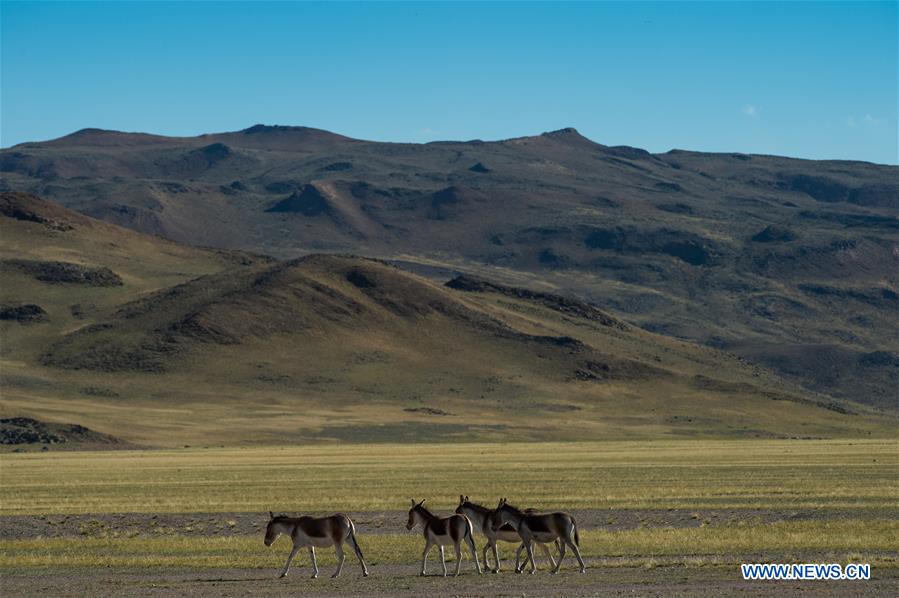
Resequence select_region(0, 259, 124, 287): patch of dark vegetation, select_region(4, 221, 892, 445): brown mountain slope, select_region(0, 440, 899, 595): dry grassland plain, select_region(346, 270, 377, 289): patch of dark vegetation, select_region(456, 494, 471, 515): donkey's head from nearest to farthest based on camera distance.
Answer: select_region(0, 440, 899, 595): dry grassland plain
select_region(456, 494, 471, 515): donkey's head
select_region(4, 221, 892, 445): brown mountain slope
select_region(346, 270, 377, 289): patch of dark vegetation
select_region(0, 259, 124, 287): patch of dark vegetation

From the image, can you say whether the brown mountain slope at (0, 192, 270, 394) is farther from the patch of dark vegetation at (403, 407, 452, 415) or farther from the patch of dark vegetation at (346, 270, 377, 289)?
the patch of dark vegetation at (403, 407, 452, 415)

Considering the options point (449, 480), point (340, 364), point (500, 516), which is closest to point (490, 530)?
point (500, 516)

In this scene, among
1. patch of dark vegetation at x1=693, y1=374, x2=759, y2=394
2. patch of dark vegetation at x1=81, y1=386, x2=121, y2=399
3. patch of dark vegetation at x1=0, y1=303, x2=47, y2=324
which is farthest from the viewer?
patch of dark vegetation at x1=0, y1=303, x2=47, y2=324

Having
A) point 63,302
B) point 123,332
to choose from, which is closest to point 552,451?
point 123,332

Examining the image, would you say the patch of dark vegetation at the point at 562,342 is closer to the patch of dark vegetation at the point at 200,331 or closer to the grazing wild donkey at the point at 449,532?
the patch of dark vegetation at the point at 200,331

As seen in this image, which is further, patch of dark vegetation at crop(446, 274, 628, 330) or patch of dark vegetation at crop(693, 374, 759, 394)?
patch of dark vegetation at crop(446, 274, 628, 330)

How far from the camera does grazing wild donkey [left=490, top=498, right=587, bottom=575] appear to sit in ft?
74.4

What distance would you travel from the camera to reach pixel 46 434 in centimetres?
9831

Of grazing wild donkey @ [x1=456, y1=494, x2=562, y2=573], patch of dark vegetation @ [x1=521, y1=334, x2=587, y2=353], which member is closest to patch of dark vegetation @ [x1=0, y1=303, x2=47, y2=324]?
patch of dark vegetation @ [x1=521, y1=334, x2=587, y2=353]

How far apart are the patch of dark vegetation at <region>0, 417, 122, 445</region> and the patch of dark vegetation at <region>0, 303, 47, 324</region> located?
59.3 m

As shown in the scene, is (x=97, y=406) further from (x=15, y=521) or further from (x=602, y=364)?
(x=15, y=521)

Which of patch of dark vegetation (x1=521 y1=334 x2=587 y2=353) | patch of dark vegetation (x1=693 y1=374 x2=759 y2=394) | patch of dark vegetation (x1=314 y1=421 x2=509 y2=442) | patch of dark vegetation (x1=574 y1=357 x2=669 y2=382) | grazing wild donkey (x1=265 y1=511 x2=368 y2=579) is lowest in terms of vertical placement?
patch of dark vegetation (x1=314 y1=421 x2=509 y2=442)

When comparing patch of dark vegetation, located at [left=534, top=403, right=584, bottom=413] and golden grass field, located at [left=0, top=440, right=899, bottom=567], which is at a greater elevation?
golden grass field, located at [left=0, top=440, right=899, bottom=567]

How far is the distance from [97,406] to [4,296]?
164 ft
